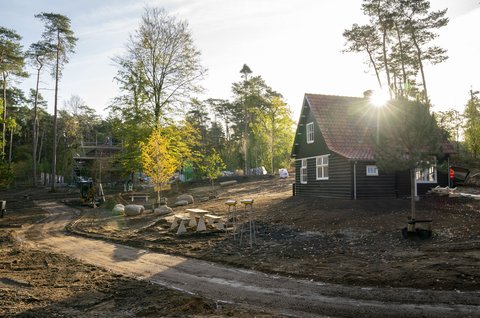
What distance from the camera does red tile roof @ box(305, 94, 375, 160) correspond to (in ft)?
74.1

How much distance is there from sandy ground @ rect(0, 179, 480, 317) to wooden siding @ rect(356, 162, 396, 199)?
141 cm

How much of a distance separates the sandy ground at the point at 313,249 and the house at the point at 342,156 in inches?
63.0

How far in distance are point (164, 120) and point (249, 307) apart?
25904 millimetres

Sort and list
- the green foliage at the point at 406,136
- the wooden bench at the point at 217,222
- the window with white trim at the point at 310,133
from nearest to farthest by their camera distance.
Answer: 1. the green foliage at the point at 406,136
2. the wooden bench at the point at 217,222
3. the window with white trim at the point at 310,133

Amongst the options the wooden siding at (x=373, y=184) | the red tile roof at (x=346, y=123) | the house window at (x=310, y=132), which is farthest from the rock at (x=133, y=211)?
the wooden siding at (x=373, y=184)

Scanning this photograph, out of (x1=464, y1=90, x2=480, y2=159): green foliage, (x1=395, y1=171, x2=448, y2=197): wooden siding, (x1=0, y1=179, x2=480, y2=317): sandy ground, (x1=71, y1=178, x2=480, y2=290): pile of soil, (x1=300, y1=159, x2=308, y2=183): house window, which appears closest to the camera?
(x1=0, y1=179, x2=480, y2=317): sandy ground

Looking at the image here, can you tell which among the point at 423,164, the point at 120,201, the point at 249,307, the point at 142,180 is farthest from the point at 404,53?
the point at 142,180

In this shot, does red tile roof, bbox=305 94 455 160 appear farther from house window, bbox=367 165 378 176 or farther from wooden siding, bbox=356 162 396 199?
wooden siding, bbox=356 162 396 199

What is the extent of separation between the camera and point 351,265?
10.2 m

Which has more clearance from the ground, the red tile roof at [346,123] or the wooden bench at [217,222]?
the red tile roof at [346,123]

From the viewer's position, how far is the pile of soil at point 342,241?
9.20 metres

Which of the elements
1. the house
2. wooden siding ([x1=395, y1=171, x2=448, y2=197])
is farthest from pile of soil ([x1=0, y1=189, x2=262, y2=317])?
wooden siding ([x1=395, y1=171, x2=448, y2=197])

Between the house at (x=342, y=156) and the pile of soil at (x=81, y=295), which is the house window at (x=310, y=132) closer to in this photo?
the house at (x=342, y=156)

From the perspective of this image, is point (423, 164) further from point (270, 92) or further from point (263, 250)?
point (270, 92)
